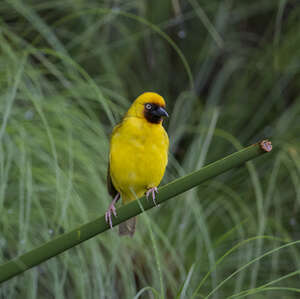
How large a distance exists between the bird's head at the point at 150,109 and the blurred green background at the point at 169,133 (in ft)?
0.47

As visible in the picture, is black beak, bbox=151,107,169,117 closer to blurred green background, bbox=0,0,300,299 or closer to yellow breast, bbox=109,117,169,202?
yellow breast, bbox=109,117,169,202

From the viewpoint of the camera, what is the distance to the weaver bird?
2.17m

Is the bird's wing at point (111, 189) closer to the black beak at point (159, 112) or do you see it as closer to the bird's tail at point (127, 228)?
the bird's tail at point (127, 228)

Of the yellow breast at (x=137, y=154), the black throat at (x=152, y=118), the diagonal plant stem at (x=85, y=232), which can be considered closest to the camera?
the diagonal plant stem at (x=85, y=232)

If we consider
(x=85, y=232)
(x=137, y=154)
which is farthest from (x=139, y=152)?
(x=85, y=232)

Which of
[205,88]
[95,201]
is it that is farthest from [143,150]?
[205,88]

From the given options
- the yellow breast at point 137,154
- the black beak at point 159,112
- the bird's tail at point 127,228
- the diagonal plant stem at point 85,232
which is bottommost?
the diagonal plant stem at point 85,232

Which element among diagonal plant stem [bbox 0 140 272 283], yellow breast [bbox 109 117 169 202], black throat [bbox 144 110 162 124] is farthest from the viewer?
black throat [bbox 144 110 162 124]

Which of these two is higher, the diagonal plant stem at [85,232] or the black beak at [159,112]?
the black beak at [159,112]

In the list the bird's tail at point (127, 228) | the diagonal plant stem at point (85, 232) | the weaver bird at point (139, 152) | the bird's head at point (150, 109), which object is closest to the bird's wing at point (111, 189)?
the weaver bird at point (139, 152)

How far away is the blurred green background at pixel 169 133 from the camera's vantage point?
7.38 feet

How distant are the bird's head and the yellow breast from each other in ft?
0.17

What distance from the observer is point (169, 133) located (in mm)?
3357

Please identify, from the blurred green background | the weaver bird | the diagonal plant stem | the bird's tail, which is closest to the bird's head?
the weaver bird
